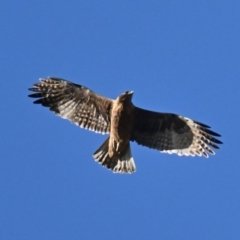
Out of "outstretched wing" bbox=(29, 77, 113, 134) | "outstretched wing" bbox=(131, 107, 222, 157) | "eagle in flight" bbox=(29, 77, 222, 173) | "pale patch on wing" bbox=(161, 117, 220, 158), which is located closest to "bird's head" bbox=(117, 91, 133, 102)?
"eagle in flight" bbox=(29, 77, 222, 173)

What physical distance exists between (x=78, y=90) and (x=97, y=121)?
0.74 m

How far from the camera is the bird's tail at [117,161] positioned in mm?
14322

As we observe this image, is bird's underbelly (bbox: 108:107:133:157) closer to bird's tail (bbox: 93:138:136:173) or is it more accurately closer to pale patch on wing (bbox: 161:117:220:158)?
bird's tail (bbox: 93:138:136:173)

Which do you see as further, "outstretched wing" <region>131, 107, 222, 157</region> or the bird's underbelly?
"outstretched wing" <region>131, 107, 222, 157</region>

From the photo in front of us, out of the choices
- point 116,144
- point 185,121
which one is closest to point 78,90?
point 116,144

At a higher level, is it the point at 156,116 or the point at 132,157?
the point at 156,116

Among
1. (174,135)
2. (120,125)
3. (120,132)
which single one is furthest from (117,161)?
(174,135)

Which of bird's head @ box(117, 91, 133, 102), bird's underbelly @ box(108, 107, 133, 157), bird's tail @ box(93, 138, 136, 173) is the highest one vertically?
bird's head @ box(117, 91, 133, 102)

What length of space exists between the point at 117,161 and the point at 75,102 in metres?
1.46

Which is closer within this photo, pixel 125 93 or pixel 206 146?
pixel 125 93

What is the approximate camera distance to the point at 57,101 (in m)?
14.3

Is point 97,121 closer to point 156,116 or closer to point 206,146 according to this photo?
point 156,116

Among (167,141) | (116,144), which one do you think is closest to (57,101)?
(116,144)

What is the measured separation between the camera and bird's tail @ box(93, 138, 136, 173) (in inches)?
564
